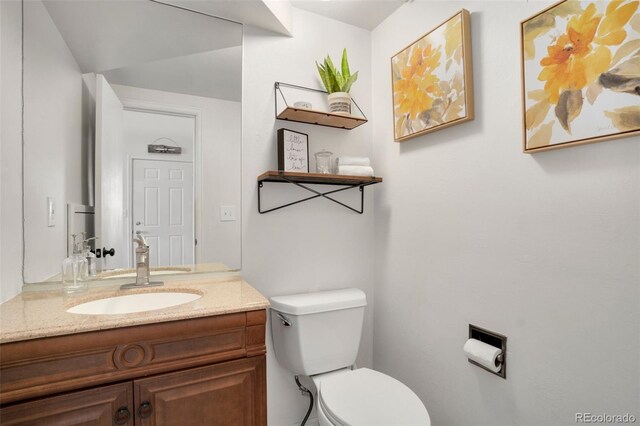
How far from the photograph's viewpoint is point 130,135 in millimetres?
1489

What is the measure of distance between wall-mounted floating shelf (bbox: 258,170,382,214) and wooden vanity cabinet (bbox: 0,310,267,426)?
66 cm

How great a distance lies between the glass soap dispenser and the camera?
130 cm

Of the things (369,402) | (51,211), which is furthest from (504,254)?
(51,211)

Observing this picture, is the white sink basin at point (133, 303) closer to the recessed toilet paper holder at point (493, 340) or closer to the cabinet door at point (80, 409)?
the cabinet door at point (80, 409)


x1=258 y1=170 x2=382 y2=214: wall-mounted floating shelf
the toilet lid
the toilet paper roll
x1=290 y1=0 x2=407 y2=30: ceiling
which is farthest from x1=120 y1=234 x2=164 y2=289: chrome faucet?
x1=290 y1=0 x2=407 y2=30: ceiling

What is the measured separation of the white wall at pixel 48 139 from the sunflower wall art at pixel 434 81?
148 centimetres

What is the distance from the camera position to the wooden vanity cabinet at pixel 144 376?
2.89 ft

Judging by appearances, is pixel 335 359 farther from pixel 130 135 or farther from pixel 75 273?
pixel 130 135

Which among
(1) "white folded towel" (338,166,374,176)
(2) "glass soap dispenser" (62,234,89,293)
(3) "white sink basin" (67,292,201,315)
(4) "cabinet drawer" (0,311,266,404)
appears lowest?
(4) "cabinet drawer" (0,311,266,404)

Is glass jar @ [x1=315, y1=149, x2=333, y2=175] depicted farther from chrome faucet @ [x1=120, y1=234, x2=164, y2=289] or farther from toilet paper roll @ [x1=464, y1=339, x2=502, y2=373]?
toilet paper roll @ [x1=464, y1=339, x2=502, y2=373]

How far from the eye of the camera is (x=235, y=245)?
5.36 ft

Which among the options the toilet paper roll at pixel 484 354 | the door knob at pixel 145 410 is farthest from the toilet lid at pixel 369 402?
the door knob at pixel 145 410

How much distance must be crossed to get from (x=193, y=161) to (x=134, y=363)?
0.92 metres

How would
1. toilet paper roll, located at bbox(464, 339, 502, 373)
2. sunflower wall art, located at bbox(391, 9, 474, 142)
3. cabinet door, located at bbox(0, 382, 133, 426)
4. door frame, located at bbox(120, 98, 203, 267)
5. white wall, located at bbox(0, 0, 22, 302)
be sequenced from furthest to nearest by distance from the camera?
1. door frame, located at bbox(120, 98, 203, 267)
2. sunflower wall art, located at bbox(391, 9, 474, 142)
3. toilet paper roll, located at bbox(464, 339, 502, 373)
4. white wall, located at bbox(0, 0, 22, 302)
5. cabinet door, located at bbox(0, 382, 133, 426)
